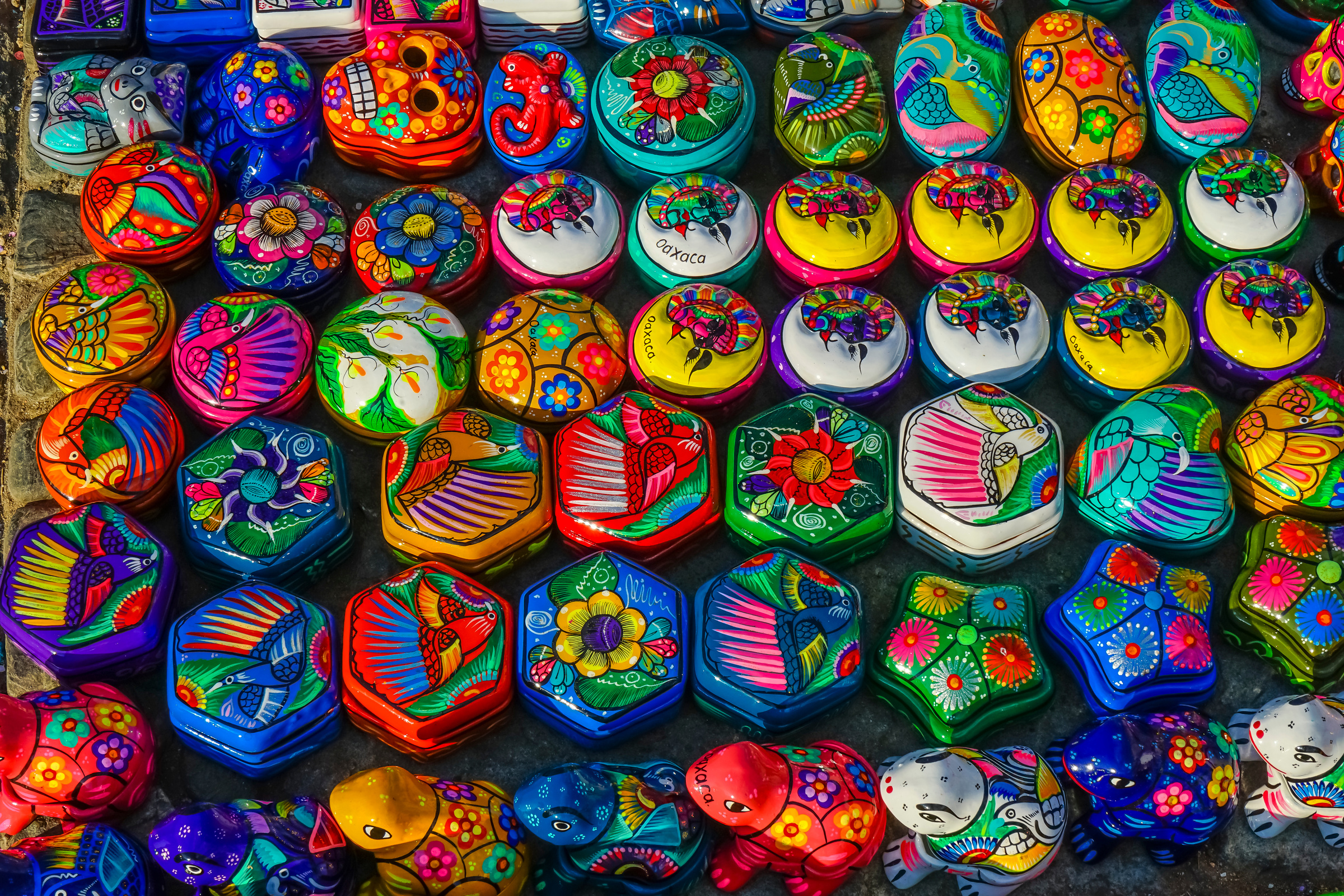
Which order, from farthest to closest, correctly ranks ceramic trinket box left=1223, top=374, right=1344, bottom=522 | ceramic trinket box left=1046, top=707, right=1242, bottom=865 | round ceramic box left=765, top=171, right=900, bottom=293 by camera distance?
round ceramic box left=765, top=171, right=900, bottom=293
ceramic trinket box left=1223, top=374, right=1344, bottom=522
ceramic trinket box left=1046, top=707, right=1242, bottom=865

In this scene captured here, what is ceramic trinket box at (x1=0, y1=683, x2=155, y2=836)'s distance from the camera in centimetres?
291

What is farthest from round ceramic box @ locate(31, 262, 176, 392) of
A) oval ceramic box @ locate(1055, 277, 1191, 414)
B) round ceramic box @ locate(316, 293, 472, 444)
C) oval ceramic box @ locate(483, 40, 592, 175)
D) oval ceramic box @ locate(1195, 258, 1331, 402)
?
oval ceramic box @ locate(1195, 258, 1331, 402)

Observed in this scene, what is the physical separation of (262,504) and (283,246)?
0.75 meters

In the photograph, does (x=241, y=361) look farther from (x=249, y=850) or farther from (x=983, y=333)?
(x=983, y=333)

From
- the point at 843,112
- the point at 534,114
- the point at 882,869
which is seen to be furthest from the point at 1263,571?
the point at 534,114

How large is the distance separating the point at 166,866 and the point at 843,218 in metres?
2.30

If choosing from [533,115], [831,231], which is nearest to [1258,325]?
[831,231]

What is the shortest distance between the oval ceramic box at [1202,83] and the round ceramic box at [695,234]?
1.26 meters

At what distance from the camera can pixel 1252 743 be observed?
3.06 m

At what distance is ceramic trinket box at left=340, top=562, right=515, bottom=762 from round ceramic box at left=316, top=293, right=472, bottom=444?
17.1 inches

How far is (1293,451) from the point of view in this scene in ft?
10.7

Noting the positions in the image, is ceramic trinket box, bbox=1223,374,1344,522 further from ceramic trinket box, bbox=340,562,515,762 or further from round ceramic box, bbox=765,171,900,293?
ceramic trinket box, bbox=340,562,515,762

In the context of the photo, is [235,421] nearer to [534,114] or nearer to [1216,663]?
[534,114]

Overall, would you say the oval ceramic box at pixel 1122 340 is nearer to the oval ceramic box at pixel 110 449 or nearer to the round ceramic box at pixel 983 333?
the round ceramic box at pixel 983 333
